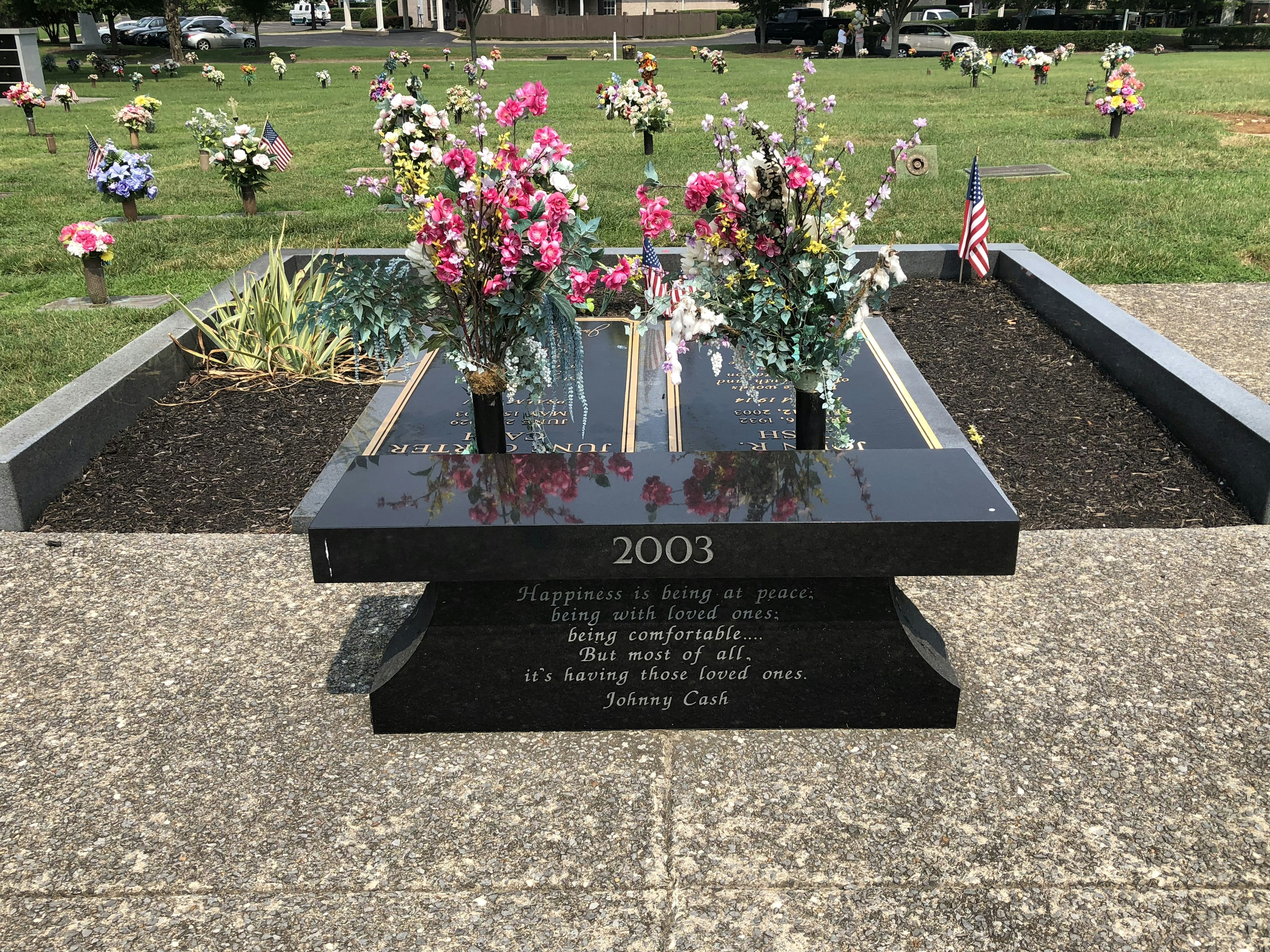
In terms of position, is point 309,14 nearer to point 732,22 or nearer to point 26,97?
point 732,22

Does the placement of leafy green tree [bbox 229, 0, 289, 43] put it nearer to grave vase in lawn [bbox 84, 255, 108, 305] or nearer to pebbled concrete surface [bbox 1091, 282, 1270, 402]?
grave vase in lawn [bbox 84, 255, 108, 305]

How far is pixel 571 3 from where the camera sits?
75.3 meters

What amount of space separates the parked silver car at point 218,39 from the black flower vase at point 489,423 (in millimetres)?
52647

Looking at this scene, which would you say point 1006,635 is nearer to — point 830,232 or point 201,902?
point 830,232

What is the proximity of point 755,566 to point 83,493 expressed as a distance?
159 inches

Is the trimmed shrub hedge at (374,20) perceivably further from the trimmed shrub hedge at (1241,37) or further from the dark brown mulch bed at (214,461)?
the dark brown mulch bed at (214,461)

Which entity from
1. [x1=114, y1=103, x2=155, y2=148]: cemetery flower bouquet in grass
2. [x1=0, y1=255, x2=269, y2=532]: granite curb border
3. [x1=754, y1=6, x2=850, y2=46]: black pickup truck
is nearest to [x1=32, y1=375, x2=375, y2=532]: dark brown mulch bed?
[x1=0, y1=255, x2=269, y2=532]: granite curb border

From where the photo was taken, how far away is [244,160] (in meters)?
12.0

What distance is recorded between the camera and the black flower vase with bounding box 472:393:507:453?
4.65 meters

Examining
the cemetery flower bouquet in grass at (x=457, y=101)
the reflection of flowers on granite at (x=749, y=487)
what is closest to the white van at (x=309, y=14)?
the cemetery flower bouquet in grass at (x=457, y=101)

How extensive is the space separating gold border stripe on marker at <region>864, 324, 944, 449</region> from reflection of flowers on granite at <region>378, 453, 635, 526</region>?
1.60 m

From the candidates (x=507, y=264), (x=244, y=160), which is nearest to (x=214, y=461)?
(x=507, y=264)

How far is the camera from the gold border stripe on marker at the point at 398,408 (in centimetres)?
523

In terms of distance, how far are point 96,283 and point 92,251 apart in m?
0.53
